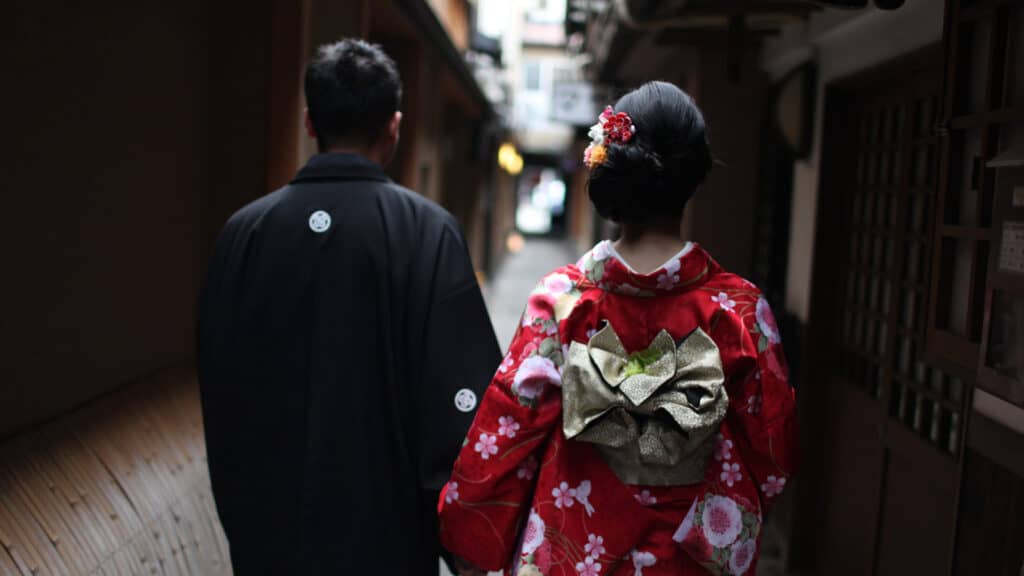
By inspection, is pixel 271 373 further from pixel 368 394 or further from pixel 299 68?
pixel 299 68

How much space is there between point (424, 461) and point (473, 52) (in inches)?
680

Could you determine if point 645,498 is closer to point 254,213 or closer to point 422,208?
point 422,208

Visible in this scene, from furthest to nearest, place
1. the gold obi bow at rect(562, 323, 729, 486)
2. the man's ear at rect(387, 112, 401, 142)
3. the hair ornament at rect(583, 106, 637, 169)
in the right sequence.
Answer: the man's ear at rect(387, 112, 401, 142) → the hair ornament at rect(583, 106, 637, 169) → the gold obi bow at rect(562, 323, 729, 486)

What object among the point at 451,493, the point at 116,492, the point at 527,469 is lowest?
the point at 116,492

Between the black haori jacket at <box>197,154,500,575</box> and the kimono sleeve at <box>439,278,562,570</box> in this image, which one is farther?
the black haori jacket at <box>197,154,500,575</box>

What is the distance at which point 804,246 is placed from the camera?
591 centimetres

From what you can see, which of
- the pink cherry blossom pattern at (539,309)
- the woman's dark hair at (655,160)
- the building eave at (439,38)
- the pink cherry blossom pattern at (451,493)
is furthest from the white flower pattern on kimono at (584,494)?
the building eave at (439,38)

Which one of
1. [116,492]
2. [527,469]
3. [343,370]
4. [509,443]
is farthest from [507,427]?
[116,492]

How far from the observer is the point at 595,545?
241 centimetres

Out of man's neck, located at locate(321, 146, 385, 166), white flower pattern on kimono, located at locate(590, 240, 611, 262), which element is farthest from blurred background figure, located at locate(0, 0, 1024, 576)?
man's neck, located at locate(321, 146, 385, 166)

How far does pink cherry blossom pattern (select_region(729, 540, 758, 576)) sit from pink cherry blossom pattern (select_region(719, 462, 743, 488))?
17 centimetres

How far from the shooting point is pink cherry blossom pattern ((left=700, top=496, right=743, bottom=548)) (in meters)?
2.38

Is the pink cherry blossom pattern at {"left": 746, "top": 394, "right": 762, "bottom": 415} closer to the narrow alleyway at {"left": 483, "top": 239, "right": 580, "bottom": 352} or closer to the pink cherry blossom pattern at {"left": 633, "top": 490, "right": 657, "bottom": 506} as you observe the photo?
the pink cherry blossom pattern at {"left": 633, "top": 490, "right": 657, "bottom": 506}

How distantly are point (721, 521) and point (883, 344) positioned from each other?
3018 mm
